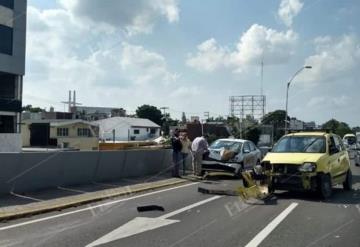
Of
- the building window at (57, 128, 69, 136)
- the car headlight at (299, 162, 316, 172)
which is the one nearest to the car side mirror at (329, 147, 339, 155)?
the car headlight at (299, 162, 316, 172)

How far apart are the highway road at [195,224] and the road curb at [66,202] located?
0.96 ft

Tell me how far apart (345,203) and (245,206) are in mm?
2797

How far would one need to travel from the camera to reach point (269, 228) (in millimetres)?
9984

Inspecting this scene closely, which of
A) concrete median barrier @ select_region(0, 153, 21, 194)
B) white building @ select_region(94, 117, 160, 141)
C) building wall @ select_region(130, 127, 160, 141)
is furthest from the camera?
building wall @ select_region(130, 127, 160, 141)

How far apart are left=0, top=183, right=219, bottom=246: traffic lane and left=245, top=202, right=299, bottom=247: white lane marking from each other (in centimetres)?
241

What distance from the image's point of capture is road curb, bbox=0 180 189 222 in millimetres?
11244

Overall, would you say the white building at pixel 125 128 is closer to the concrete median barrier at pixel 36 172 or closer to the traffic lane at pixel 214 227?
the concrete median barrier at pixel 36 172

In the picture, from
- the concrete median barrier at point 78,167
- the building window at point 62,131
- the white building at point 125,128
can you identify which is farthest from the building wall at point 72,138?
the concrete median barrier at point 78,167

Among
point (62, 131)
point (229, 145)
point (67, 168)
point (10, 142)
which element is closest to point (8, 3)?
point (10, 142)

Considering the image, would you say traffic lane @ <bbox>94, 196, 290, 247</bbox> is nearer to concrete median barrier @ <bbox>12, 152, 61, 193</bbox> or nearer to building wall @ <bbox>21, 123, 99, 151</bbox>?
concrete median barrier @ <bbox>12, 152, 61, 193</bbox>

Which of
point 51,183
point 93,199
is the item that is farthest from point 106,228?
point 51,183

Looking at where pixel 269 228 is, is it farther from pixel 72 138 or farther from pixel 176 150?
pixel 72 138

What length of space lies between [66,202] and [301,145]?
272 inches

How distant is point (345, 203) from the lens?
45.3 ft
